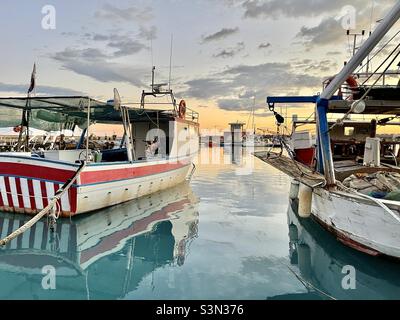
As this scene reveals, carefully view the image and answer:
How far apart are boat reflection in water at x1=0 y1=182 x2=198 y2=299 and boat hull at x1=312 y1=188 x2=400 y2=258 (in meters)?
3.82

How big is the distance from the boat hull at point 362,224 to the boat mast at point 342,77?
2.53 ft

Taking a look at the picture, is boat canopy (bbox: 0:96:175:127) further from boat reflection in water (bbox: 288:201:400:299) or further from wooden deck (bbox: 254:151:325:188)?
boat reflection in water (bbox: 288:201:400:299)

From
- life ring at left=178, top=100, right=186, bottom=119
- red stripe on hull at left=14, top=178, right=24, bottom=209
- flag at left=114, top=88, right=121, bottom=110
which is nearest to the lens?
red stripe on hull at left=14, top=178, right=24, bottom=209

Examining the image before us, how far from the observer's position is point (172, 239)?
9.40 metres

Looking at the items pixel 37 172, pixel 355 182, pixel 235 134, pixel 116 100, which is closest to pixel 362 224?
pixel 355 182

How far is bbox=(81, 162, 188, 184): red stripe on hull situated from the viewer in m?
11.1

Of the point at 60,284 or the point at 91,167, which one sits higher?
the point at 91,167

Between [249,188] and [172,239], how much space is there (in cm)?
1031

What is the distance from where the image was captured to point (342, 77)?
7848mm

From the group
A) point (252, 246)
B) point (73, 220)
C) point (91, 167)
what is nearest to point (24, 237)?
point (73, 220)

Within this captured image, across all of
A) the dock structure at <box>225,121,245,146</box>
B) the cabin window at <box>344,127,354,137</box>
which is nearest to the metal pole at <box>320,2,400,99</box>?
the cabin window at <box>344,127,354,137</box>

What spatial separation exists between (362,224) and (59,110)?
1214cm

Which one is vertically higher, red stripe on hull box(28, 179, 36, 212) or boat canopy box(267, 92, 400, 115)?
boat canopy box(267, 92, 400, 115)
